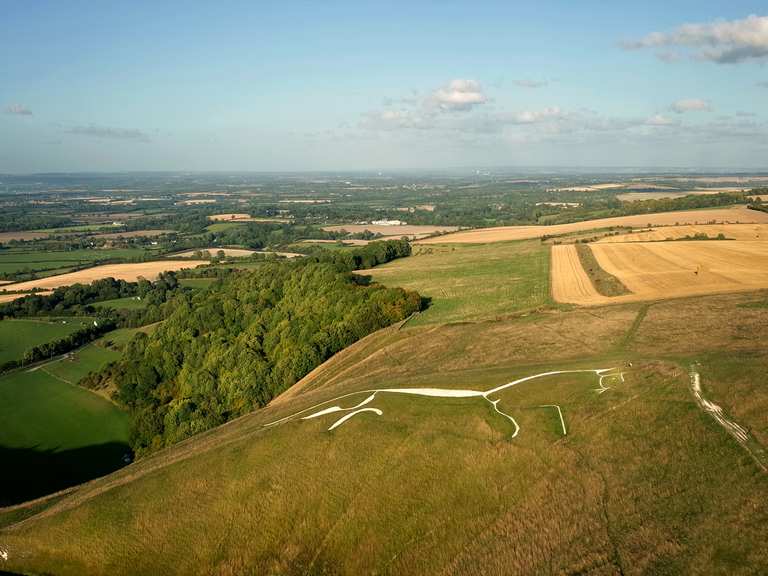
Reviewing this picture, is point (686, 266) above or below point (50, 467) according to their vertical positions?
above

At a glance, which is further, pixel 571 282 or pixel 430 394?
pixel 571 282

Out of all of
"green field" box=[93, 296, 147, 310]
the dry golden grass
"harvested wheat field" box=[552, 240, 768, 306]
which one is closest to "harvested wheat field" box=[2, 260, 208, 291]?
"green field" box=[93, 296, 147, 310]

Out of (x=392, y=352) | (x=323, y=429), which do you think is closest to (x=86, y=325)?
(x=392, y=352)

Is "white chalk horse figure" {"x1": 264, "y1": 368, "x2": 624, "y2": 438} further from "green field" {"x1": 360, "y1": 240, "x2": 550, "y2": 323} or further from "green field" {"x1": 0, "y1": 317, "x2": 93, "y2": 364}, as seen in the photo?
"green field" {"x1": 0, "y1": 317, "x2": 93, "y2": 364}

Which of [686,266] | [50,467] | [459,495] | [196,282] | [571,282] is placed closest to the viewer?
[459,495]

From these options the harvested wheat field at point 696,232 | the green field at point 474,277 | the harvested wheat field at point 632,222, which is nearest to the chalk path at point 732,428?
the green field at point 474,277

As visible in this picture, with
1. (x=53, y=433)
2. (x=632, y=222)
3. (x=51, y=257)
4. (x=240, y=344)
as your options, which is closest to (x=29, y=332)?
(x=53, y=433)

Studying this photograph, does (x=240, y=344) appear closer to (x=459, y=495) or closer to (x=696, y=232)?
(x=459, y=495)
